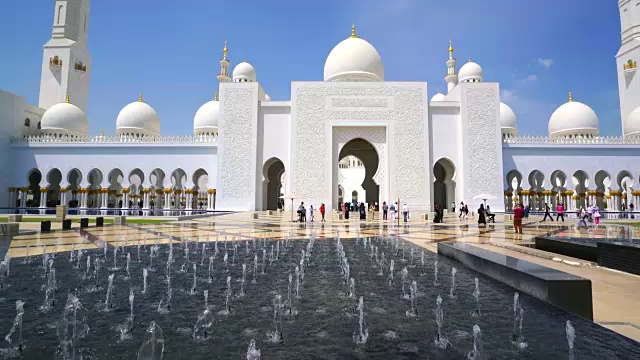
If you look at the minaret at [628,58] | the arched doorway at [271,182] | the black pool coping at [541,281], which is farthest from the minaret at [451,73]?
the black pool coping at [541,281]

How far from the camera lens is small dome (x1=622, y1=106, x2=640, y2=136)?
1636cm

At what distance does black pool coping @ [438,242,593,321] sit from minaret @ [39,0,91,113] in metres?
21.1

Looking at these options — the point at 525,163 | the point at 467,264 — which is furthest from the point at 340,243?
the point at 525,163

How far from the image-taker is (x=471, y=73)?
63.9 feet

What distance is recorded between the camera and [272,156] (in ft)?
47.7

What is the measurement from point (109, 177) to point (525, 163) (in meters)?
17.8

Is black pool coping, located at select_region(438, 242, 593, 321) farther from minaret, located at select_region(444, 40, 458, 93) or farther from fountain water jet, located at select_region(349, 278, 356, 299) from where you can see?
minaret, located at select_region(444, 40, 458, 93)

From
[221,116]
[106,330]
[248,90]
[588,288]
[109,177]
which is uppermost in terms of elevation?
[248,90]

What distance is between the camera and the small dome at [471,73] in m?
19.5

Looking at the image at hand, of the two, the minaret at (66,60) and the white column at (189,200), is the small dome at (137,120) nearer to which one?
the minaret at (66,60)

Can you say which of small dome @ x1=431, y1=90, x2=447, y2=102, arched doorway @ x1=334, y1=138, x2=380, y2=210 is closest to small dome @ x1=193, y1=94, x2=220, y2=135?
arched doorway @ x1=334, y1=138, x2=380, y2=210

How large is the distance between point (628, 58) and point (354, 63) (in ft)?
47.0

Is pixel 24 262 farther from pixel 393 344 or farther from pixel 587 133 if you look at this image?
pixel 587 133

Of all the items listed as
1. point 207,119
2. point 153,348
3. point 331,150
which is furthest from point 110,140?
point 153,348
